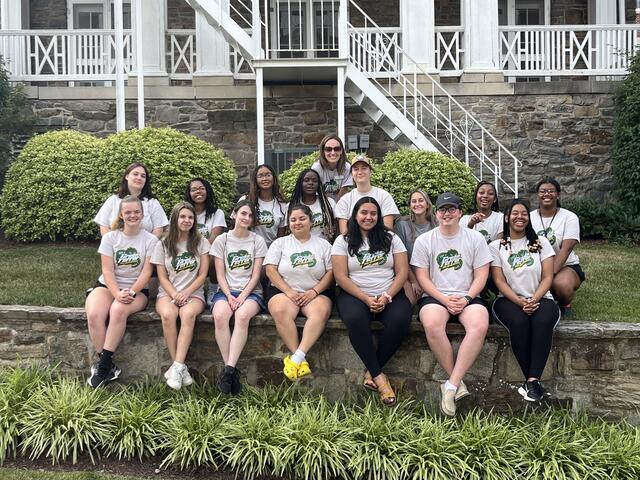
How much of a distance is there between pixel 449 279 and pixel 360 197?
99cm

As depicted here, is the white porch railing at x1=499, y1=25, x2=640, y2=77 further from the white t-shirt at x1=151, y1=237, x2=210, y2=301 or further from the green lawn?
the white t-shirt at x1=151, y1=237, x2=210, y2=301

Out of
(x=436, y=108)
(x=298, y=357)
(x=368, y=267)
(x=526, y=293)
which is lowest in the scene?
(x=298, y=357)

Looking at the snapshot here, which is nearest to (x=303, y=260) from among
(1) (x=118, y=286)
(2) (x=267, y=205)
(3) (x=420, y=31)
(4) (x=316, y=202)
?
(4) (x=316, y=202)

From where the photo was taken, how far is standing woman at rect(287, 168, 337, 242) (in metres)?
5.44

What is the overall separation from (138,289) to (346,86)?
613cm

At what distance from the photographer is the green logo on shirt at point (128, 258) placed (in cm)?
518

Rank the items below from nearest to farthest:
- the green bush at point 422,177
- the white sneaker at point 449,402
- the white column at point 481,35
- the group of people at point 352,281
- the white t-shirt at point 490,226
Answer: the white sneaker at point 449,402 < the group of people at point 352,281 < the white t-shirt at point 490,226 < the green bush at point 422,177 < the white column at point 481,35

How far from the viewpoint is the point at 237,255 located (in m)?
5.21

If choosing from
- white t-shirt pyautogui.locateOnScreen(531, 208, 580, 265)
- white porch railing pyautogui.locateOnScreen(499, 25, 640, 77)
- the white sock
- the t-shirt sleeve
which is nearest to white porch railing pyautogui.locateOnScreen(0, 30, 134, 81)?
white porch railing pyautogui.locateOnScreen(499, 25, 640, 77)

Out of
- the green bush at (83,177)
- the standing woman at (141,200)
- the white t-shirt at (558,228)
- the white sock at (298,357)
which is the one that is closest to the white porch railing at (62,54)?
the green bush at (83,177)

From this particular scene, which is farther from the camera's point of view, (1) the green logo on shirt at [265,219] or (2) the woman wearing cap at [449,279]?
(1) the green logo on shirt at [265,219]

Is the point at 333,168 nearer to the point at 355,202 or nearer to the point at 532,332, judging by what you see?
the point at 355,202

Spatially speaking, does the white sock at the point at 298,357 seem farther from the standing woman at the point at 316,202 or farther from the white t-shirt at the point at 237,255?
the standing woman at the point at 316,202

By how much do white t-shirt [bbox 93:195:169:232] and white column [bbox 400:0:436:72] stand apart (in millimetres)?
6580
